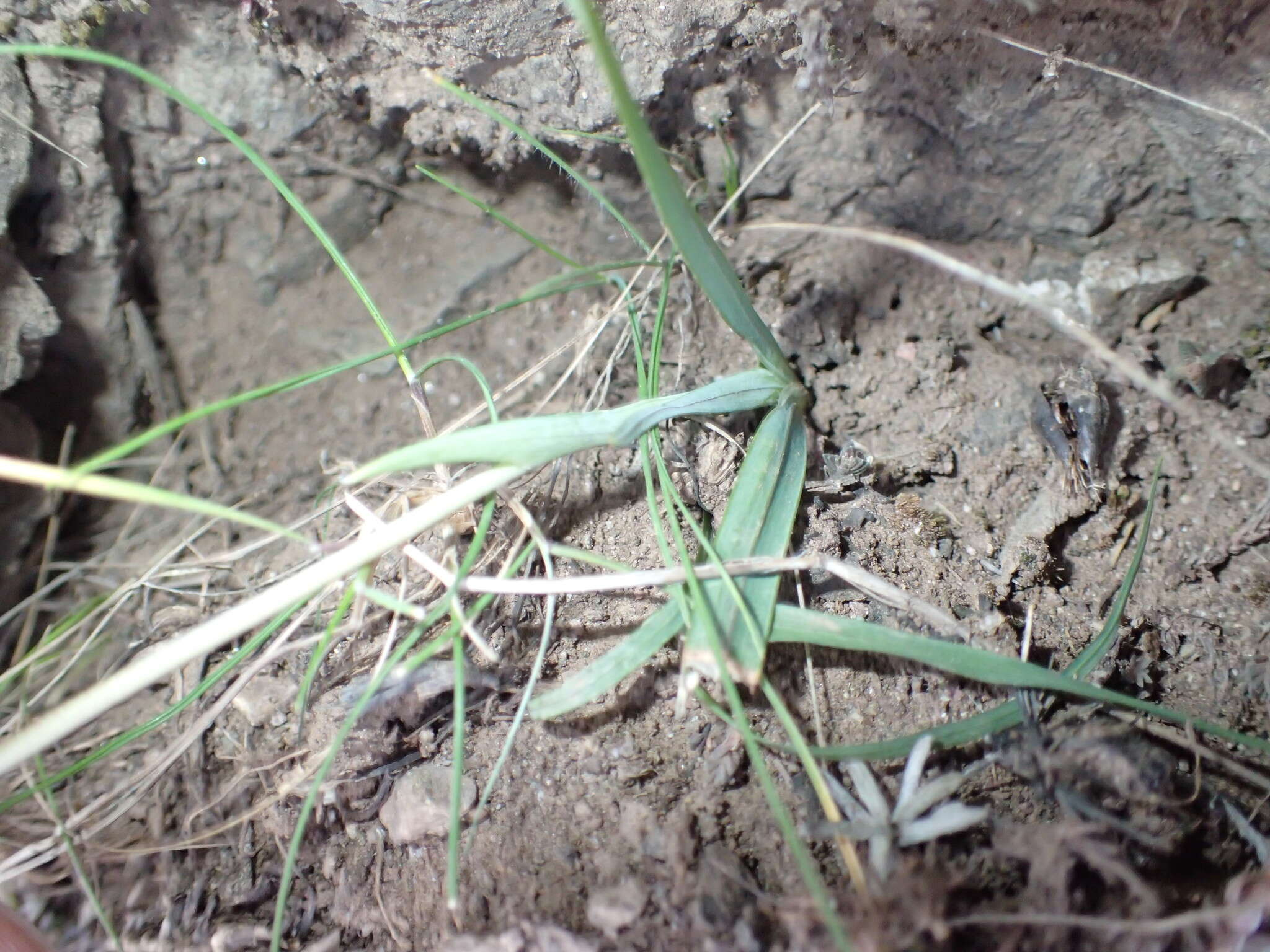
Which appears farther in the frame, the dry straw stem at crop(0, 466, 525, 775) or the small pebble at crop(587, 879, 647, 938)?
the small pebble at crop(587, 879, 647, 938)

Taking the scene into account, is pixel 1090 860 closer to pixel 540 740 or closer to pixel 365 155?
pixel 540 740

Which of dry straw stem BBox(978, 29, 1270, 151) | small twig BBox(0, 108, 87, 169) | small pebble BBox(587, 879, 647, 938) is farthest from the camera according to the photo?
small twig BBox(0, 108, 87, 169)

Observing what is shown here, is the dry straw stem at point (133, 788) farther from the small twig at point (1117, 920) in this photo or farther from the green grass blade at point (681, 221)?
the small twig at point (1117, 920)

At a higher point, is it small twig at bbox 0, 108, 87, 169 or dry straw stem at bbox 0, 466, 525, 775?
small twig at bbox 0, 108, 87, 169

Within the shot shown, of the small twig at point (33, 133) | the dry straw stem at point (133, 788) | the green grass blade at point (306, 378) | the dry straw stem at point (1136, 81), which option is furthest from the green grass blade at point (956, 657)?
the small twig at point (33, 133)

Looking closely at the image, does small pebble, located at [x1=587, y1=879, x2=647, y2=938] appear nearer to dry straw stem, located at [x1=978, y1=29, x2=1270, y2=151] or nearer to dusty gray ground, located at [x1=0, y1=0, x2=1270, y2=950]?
dusty gray ground, located at [x1=0, y1=0, x2=1270, y2=950]

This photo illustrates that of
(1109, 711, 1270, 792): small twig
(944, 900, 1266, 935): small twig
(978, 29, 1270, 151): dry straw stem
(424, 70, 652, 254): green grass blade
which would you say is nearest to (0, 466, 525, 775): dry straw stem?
(424, 70, 652, 254): green grass blade
